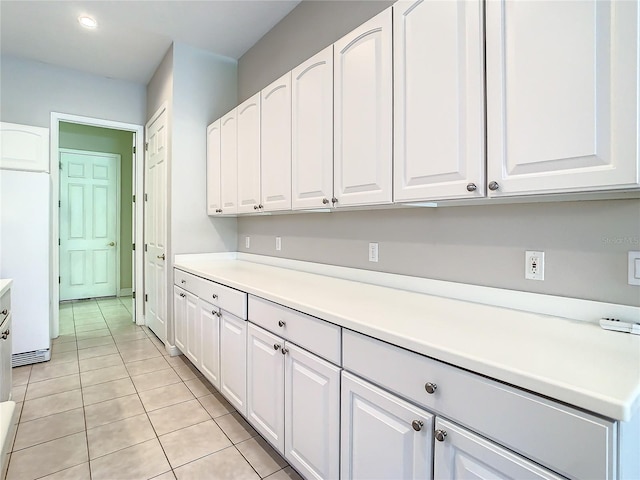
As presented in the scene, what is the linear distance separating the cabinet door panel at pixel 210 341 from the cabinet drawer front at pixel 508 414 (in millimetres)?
1410

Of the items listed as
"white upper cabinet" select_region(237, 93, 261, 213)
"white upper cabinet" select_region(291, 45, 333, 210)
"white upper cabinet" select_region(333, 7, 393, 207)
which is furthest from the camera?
"white upper cabinet" select_region(237, 93, 261, 213)

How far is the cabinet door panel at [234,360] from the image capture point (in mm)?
1911

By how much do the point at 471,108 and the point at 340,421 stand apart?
1.22m

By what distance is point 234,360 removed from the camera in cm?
201

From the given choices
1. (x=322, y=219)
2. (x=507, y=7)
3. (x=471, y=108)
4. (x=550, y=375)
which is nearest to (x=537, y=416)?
(x=550, y=375)

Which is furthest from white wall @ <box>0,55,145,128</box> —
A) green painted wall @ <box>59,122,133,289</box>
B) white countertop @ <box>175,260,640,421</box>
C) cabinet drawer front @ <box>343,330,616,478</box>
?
cabinet drawer front @ <box>343,330,616,478</box>

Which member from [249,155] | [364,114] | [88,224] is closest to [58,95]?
[88,224]

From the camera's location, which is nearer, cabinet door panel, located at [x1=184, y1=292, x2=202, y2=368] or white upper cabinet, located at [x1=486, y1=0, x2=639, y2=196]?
white upper cabinet, located at [x1=486, y1=0, x2=639, y2=196]

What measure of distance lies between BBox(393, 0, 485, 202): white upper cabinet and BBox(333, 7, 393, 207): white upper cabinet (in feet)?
0.18

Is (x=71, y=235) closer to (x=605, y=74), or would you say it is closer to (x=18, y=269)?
(x=18, y=269)

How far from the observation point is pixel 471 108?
1193 millimetres

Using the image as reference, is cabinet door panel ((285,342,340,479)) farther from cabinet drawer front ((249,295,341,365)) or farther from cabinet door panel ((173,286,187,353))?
cabinet door panel ((173,286,187,353))

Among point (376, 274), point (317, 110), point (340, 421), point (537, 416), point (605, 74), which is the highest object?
point (317, 110)

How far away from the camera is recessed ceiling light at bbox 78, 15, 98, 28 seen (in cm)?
276
